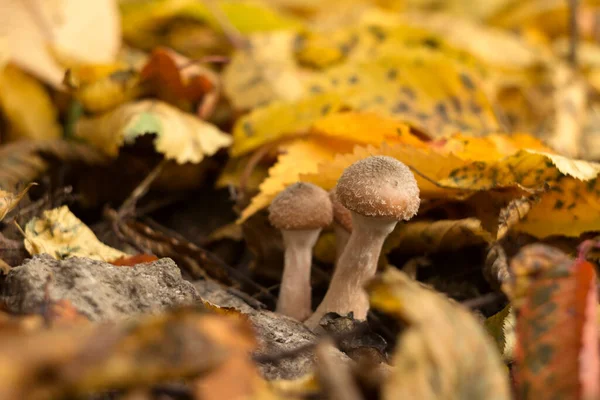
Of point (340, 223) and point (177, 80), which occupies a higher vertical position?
point (177, 80)

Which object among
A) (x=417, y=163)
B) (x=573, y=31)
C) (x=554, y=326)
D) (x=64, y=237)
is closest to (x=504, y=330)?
(x=554, y=326)

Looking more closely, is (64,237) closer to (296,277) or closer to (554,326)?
(296,277)

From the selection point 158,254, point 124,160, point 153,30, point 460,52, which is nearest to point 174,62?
point 124,160

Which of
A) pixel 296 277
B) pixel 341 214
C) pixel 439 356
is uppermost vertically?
pixel 439 356

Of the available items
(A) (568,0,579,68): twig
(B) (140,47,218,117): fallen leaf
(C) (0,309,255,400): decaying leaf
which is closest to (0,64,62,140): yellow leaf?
(B) (140,47,218,117): fallen leaf

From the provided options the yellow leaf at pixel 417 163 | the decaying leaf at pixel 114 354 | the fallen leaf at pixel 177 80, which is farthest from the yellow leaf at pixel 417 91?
the decaying leaf at pixel 114 354

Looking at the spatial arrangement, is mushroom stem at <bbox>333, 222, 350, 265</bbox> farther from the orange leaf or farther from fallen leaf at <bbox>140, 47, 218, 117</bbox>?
fallen leaf at <bbox>140, 47, 218, 117</bbox>
